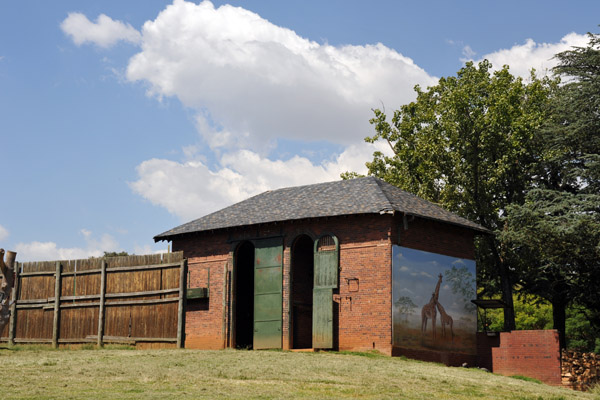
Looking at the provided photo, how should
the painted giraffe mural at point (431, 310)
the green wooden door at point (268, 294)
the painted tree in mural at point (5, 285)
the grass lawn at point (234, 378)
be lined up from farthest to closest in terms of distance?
the green wooden door at point (268, 294)
the painted giraffe mural at point (431, 310)
the painted tree in mural at point (5, 285)
the grass lawn at point (234, 378)

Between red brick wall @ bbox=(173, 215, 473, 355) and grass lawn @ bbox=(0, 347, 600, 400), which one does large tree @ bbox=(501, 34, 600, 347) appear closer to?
red brick wall @ bbox=(173, 215, 473, 355)

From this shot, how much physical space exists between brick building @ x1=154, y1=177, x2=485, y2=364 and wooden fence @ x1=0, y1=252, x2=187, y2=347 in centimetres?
238

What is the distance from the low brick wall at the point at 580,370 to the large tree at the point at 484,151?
26.5ft

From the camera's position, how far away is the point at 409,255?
27.4 meters

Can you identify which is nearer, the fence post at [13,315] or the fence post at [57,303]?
the fence post at [57,303]

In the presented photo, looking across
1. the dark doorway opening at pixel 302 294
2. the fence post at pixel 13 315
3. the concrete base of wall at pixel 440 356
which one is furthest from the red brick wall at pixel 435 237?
the fence post at pixel 13 315

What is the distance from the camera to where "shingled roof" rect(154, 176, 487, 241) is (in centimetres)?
2800

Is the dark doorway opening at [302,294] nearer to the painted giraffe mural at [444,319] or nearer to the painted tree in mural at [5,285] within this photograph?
the painted giraffe mural at [444,319]

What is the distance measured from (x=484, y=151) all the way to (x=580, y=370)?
13418 mm

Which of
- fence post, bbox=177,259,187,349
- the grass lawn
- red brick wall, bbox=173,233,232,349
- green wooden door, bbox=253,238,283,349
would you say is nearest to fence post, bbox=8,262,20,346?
red brick wall, bbox=173,233,232,349

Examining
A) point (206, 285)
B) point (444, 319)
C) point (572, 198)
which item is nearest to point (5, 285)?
point (206, 285)

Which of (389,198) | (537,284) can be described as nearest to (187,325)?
(389,198)

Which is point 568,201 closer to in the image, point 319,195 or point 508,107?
point 508,107

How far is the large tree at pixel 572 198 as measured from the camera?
3102cm
